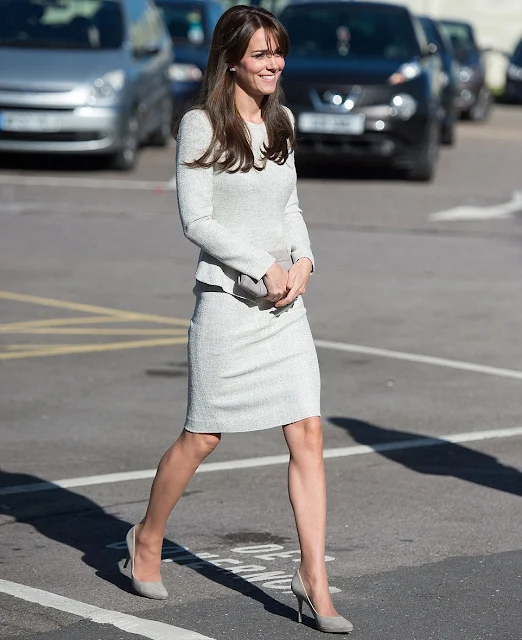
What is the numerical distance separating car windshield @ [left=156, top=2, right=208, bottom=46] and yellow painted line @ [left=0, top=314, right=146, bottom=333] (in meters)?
13.8

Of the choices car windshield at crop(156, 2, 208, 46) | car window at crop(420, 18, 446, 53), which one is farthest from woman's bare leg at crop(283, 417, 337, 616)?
car window at crop(420, 18, 446, 53)

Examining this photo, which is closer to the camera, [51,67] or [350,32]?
[51,67]

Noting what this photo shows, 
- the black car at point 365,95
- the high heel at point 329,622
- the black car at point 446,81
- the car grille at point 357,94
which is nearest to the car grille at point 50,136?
the black car at point 365,95

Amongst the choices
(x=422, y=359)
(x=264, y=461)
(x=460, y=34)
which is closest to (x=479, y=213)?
(x=422, y=359)

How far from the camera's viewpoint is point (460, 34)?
32406 mm

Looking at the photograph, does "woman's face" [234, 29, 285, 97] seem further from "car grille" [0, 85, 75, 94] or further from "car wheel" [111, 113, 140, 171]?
"car wheel" [111, 113, 140, 171]

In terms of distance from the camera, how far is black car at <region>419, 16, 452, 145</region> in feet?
71.2

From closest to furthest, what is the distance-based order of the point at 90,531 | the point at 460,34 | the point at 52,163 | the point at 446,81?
the point at 90,531, the point at 52,163, the point at 446,81, the point at 460,34

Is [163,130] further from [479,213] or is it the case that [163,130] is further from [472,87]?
[472,87]

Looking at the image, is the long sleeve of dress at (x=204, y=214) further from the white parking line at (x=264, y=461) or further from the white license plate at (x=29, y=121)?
the white license plate at (x=29, y=121)

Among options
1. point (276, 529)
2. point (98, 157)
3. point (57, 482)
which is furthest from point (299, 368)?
point (98, 157)

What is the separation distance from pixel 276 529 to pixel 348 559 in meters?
0.43

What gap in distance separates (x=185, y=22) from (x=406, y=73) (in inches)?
269

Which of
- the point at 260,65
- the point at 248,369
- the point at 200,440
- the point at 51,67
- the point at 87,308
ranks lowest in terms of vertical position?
the point at 87,308
